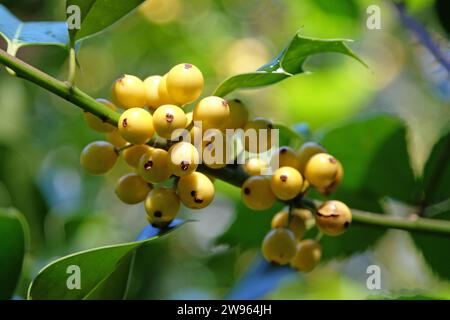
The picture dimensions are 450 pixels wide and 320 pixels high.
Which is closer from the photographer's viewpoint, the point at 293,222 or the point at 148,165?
the point at 148,165

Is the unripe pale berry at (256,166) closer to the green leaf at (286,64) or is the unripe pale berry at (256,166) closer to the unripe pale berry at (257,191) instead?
the unripe pale berry at (257,191)

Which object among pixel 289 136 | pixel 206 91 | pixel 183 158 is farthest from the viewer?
pixel 206 91

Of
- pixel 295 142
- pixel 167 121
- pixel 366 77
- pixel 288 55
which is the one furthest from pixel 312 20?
pixel 167 121

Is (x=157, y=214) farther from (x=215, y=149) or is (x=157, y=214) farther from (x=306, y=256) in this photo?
(x=306, y=256)

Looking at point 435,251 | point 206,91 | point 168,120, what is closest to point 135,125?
point 168,120

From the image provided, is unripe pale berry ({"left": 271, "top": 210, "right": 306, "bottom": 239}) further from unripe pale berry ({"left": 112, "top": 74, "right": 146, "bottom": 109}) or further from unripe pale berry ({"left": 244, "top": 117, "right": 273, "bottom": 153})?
unripe pale berry ({"left": 112, "top": 74, "right": 146, "bottom": 109})
